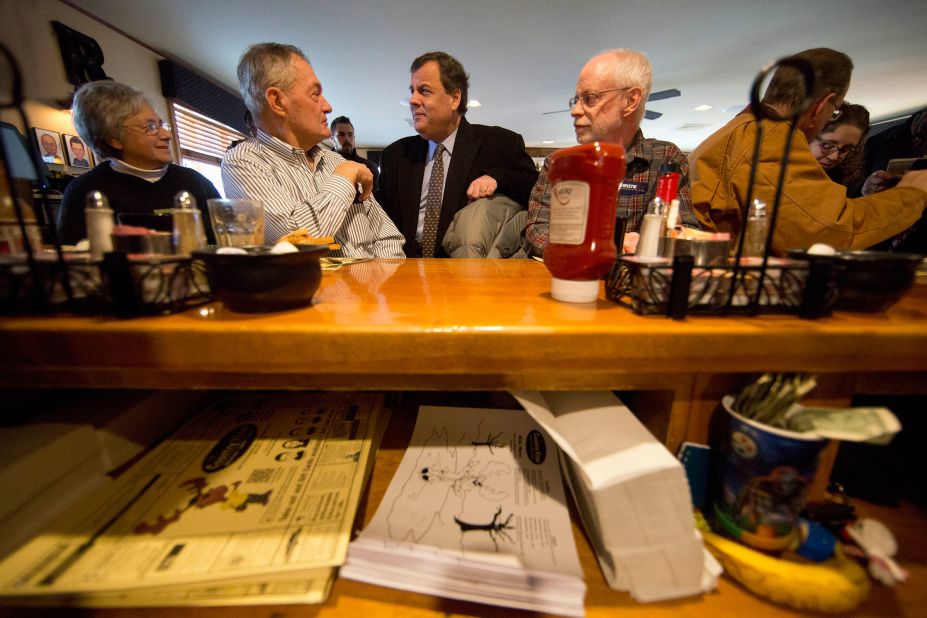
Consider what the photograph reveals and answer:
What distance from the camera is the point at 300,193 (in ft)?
4.42

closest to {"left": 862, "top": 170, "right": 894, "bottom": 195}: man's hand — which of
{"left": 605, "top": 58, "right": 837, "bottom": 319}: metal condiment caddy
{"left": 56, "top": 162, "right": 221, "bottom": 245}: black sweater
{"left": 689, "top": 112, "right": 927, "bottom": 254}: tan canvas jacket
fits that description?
{"left": 689, "top": 112, "right": 927, "bottom": 254}: tan canvas jacket

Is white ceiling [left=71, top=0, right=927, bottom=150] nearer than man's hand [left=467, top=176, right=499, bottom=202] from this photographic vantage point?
No

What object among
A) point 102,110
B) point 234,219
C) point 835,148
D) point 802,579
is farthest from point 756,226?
point 102,110

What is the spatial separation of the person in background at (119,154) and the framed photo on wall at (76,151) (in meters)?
2.04

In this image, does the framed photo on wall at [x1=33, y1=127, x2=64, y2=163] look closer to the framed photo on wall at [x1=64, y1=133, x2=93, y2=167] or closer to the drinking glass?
the framed photo on wall at [x1=64, y1=133, x2=93, y2=167]

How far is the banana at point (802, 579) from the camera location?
371mm

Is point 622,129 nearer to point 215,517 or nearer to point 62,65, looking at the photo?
point 215,517

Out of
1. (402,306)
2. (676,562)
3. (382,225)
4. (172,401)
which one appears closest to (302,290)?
(402,306)

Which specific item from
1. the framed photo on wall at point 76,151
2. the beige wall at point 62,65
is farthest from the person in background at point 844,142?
the framed photo on wall at point 76,151

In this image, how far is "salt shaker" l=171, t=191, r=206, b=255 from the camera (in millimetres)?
539

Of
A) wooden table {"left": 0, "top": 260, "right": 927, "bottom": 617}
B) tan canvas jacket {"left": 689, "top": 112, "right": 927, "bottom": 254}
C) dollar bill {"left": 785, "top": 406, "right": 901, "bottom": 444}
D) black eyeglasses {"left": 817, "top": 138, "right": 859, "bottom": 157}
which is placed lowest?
dollar bill {"left": 785, "top": 406, "right": 901, "bottom": 444}

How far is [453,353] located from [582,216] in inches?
9.9

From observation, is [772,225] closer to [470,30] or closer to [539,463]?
[539,463]

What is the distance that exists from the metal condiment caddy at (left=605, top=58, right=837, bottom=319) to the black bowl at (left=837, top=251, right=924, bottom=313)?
3 centimetres
